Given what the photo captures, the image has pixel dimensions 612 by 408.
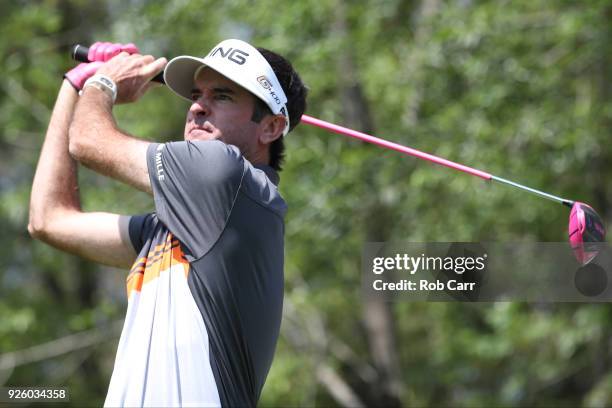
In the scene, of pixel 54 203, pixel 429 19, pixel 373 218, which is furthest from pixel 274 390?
pixel 54 203

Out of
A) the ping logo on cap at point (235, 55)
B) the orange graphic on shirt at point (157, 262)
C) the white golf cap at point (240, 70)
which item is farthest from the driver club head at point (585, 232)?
the orange graphic on shirt at point (157, 262)

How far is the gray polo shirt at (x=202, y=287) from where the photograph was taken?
2.81 metres

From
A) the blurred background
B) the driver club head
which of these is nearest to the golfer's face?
the driver club head

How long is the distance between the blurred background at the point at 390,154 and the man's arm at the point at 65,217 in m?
5.84

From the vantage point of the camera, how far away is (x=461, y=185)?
9.45 m

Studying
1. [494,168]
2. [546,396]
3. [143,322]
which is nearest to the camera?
[143,322]

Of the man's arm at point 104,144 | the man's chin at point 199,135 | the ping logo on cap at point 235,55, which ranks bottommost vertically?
the man's arm at point 104,144

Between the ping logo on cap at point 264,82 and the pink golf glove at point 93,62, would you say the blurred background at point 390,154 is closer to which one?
the pink golf glove at point 93,62

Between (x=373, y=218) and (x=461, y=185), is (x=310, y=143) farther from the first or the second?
(x=461, y=185)

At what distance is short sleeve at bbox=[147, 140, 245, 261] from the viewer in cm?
292

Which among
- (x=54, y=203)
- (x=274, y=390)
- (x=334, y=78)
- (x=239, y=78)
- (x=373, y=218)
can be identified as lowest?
(x=54, y=203)

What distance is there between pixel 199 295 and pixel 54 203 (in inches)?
29.8

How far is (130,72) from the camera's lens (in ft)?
11.0

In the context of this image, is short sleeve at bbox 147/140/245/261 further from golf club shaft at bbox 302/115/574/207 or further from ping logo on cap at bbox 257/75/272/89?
golf club shaft at bbox 302/115/574/207
